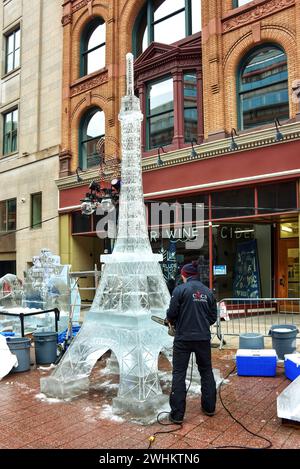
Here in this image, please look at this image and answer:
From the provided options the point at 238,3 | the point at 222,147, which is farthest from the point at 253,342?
the point at 238,3

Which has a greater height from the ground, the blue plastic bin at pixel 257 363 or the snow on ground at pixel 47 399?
the blue plastic bin at pixel 257 363

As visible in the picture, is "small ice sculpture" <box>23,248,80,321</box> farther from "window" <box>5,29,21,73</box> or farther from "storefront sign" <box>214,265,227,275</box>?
"window" <box>5,29,21,73</box>

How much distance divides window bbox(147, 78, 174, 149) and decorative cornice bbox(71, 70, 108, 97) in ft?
8.87

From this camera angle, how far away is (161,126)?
1579 centimetres

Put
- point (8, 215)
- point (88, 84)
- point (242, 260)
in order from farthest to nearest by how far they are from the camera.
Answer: point (8, 215) → point (88, 84) → point (242, 260)

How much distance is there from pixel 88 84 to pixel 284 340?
1445cm

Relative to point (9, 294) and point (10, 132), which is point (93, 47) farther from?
point (9, 294)

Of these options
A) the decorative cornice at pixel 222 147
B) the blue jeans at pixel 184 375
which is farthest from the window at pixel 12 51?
the blue jeans at pixel 184 375

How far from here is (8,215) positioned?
22.4 meters

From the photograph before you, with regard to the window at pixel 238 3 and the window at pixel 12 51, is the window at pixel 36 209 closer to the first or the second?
the window at pixel 12 51

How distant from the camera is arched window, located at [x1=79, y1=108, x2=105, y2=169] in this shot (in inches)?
719

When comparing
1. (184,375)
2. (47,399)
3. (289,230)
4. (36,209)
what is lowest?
(47,399)

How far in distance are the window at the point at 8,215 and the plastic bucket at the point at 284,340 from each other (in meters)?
16.6

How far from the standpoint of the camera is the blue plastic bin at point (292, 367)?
22.0 feet
